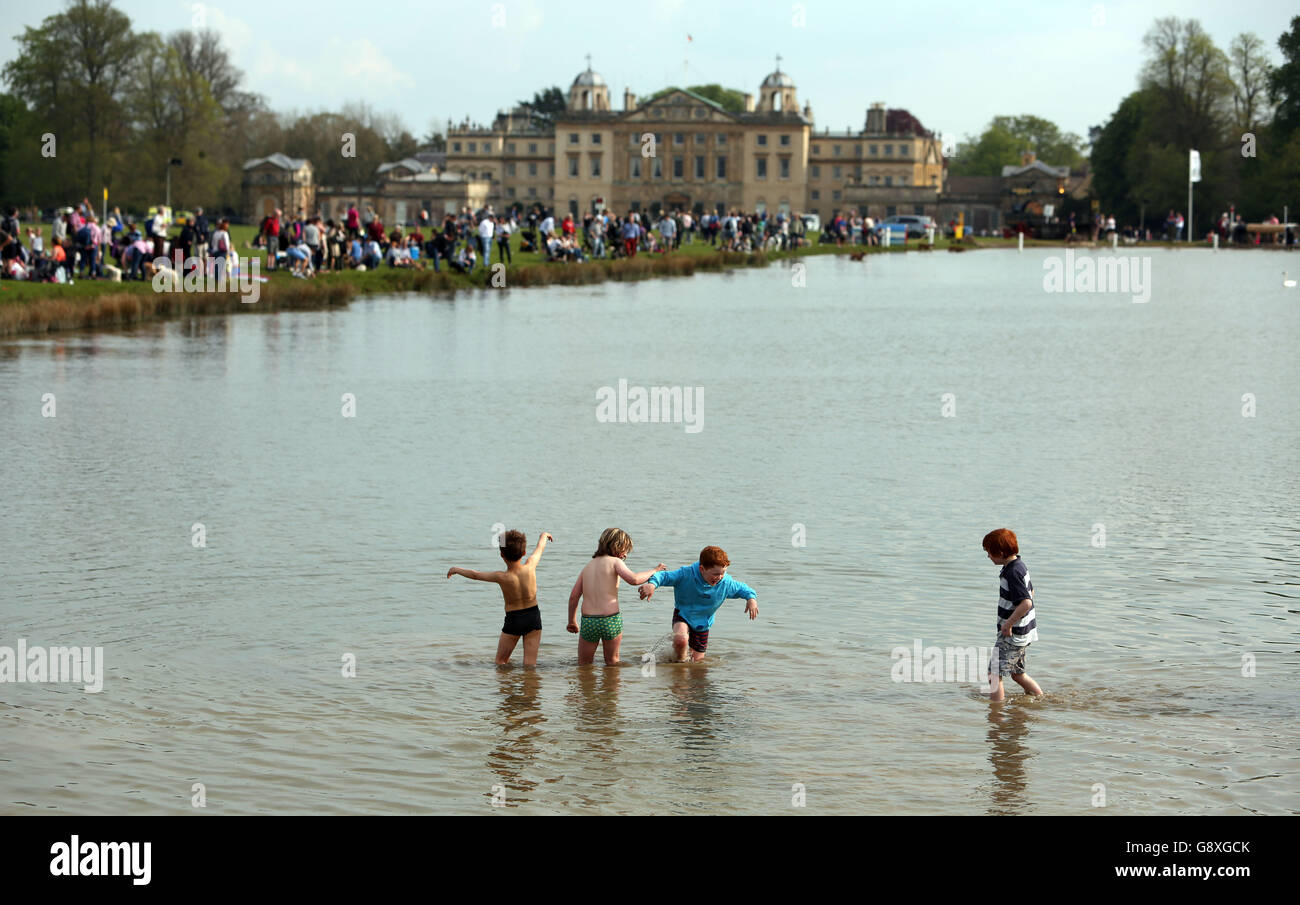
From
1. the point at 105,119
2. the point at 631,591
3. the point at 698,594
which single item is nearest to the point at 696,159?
the point at 105,119

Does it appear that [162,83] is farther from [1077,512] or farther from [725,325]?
[1077,512]

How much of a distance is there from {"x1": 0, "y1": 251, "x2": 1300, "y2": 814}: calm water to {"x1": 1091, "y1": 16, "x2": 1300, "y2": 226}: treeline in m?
80.3

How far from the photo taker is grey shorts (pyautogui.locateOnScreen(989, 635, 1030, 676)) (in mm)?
10188

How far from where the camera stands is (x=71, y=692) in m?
10.4

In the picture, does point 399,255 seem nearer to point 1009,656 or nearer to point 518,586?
point 518,586

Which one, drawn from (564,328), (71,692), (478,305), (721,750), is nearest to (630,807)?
(721,750)

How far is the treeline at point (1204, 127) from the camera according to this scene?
102812mm

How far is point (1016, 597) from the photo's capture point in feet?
32.8

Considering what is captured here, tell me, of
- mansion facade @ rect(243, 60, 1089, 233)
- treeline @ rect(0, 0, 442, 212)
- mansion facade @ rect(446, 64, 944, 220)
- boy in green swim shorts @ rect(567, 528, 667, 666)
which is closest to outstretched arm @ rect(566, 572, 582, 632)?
boy in green swim shorts @ rect(567, 528, 667, 666)

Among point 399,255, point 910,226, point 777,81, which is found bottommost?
point 399,255

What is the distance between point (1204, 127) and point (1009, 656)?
11199 cm

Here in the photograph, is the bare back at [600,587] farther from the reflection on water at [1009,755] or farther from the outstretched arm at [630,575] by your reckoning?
the reflection on water at [1009,755]
